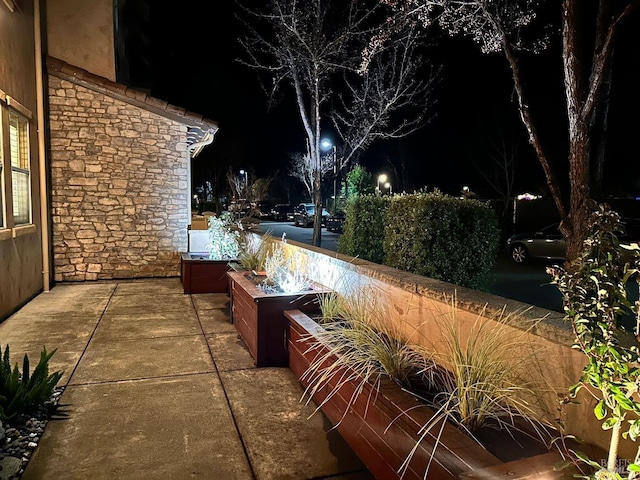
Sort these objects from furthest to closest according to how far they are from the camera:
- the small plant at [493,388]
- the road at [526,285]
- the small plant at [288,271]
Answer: the road at [526,285] < the small plant at [288,271] < the small plant at [493,388]

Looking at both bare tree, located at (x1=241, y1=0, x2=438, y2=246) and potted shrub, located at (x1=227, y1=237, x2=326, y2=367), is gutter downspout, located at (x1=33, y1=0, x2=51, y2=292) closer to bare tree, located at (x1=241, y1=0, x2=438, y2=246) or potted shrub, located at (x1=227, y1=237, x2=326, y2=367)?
potted shrub, located at (x1=227, y1=237, x2=326, y2=367)

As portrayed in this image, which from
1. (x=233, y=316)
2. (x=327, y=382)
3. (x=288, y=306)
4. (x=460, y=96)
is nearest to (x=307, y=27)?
(x=233, y=316)

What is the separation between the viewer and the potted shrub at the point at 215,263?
25.5 feet

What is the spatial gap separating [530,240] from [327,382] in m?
11.2

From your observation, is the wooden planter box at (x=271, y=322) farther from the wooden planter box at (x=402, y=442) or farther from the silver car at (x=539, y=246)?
the silver car at (x=539, y=246)

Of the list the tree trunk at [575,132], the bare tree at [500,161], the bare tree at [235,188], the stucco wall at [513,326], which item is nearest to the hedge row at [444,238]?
the tree trunk at [575,132]

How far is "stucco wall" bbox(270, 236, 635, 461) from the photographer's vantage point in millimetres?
2193

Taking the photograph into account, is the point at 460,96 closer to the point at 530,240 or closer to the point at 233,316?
the point at 530,240

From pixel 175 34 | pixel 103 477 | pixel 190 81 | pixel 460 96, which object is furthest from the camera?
pixel 190 81

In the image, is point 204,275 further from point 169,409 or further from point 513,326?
point 513,326

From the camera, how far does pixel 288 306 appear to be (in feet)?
14.1

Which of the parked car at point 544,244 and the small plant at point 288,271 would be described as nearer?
the small plant at point 288,271

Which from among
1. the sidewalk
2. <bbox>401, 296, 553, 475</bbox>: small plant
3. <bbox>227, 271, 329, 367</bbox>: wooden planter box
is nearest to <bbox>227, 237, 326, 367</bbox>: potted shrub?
<bbox>227, 271, 329, 367</bbox>: wooden planter box

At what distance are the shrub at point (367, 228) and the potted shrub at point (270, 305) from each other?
199 centimetres
